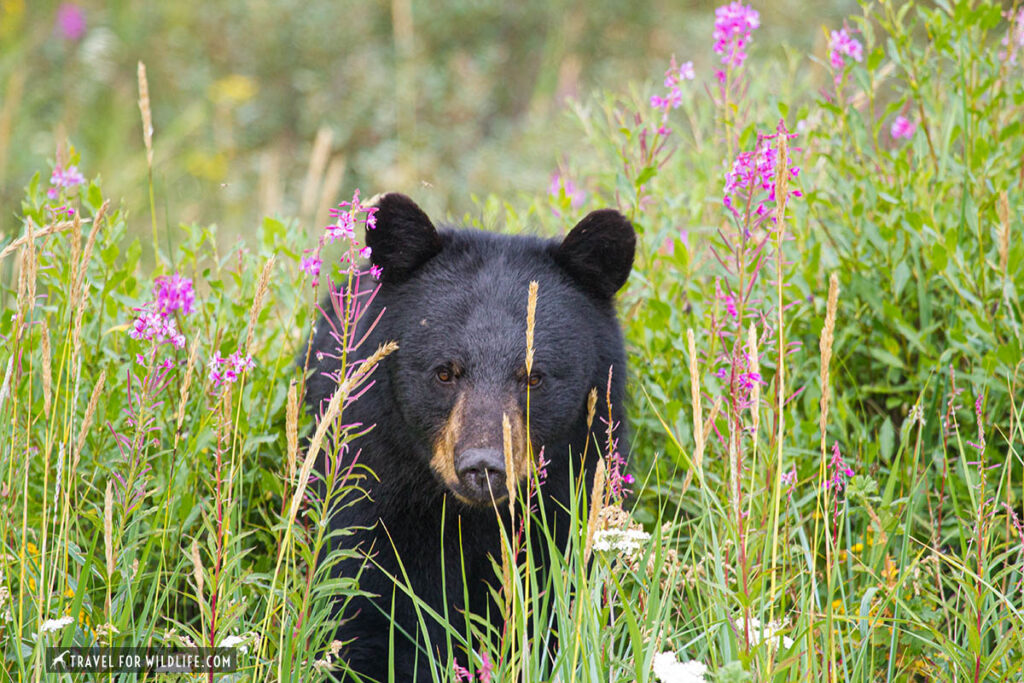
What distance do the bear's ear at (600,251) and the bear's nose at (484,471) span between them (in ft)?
2.82

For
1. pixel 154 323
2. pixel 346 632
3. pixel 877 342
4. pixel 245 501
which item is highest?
pixel 154 323

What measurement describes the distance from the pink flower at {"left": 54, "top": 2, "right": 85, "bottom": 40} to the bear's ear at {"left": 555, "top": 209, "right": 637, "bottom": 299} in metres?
8.13

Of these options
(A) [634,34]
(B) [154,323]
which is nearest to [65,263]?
(B) [154,323]

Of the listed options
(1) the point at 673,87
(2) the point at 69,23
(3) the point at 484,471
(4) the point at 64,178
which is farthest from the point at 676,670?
(2) the point at 69,23

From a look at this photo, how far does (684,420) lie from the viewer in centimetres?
394

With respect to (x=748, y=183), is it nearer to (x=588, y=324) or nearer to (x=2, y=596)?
(x=588, y=324)

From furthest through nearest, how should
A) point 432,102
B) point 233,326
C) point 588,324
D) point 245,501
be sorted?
point 432,102
point 233,326
point 245,501
point 588,324

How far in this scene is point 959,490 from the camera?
12.2ft

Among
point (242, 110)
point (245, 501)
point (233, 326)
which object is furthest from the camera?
point (242, 110)

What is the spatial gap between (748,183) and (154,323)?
1.67 metres

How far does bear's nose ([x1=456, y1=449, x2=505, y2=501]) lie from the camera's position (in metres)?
2.86

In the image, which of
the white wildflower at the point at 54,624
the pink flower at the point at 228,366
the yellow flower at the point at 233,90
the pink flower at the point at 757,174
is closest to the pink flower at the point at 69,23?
the yellow flower at the point at 233,90

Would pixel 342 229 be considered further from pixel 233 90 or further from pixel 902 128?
pixel 233 90

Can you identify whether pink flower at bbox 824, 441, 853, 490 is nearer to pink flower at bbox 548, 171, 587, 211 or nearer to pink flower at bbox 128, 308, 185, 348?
pink flower at bbox 548, 171, 587, 211
